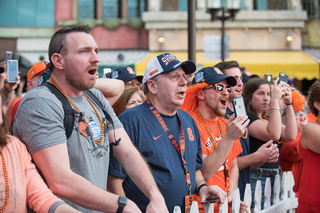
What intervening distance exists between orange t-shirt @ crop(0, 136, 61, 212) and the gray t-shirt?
0.07 m

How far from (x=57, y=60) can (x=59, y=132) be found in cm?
47

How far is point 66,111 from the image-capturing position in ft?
6.21

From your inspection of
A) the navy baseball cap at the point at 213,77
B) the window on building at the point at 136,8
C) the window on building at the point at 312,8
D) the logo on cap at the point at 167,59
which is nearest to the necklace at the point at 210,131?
the navy baseball cap at the point at 213,77

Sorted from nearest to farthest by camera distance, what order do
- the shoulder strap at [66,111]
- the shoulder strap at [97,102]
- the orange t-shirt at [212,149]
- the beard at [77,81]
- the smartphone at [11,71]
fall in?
the shoulder strap at [66,111]
the beard at [77,81]
the shoulder strap at [97,102]
the orange t-shirt at [212,149]
the smartphone at [11,71]

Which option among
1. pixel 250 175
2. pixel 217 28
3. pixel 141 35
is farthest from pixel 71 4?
pixel 250 175

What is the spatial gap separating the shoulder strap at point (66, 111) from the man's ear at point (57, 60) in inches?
4.8

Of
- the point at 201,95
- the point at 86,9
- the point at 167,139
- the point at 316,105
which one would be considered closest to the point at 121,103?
the point at 201,95

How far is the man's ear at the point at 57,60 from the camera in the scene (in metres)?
1.99

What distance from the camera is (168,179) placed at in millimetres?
2451

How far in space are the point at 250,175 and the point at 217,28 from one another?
1307 cm

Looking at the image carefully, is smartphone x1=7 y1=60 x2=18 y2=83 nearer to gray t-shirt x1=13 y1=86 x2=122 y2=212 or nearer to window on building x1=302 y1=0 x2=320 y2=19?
gray t-shirt x1=13 y1=86 x2=122 y2=212

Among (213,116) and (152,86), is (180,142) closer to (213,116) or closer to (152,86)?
(152,86)

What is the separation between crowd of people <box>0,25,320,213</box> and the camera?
172cm

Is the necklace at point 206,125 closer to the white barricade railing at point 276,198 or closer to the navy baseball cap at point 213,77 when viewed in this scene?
the navy baseball cap at point 213,77
